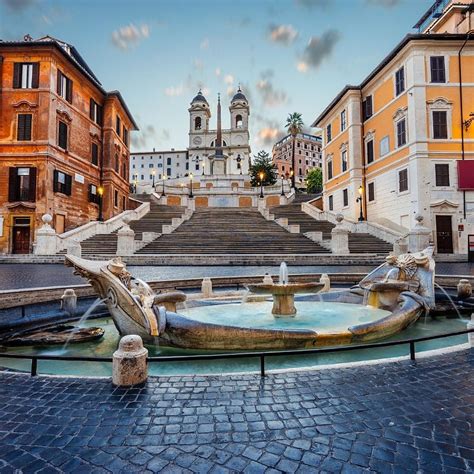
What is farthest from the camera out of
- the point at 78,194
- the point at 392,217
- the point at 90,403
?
the point at 78,194

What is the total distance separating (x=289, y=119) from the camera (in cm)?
7719

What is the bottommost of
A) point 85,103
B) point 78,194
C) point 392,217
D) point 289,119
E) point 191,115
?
point 392,217

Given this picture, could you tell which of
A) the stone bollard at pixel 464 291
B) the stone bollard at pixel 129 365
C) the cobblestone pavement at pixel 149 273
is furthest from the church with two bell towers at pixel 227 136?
the stone bollard at pixel 129 365

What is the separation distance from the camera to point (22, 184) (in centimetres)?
2733

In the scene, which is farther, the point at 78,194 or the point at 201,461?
the point at 78,194

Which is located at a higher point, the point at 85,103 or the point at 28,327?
the point at 85,103

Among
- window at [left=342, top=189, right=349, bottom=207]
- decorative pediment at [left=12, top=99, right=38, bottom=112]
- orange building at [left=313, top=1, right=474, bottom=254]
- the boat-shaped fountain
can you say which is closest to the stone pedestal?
the boat-shaped fountain

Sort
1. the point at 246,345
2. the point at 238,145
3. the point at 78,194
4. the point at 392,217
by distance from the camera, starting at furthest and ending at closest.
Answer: the point at 238,145 → the point at 78,194 → the point at 392,217 → the point at 246,345

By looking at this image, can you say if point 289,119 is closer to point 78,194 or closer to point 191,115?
point 191,115

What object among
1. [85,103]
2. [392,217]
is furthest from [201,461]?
[85,103]

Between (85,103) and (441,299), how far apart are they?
36.1 meters

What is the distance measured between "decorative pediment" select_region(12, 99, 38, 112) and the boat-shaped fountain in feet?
93.7

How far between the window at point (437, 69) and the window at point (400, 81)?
6.95 ft

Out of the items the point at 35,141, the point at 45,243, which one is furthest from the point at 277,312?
the point at 35,141
